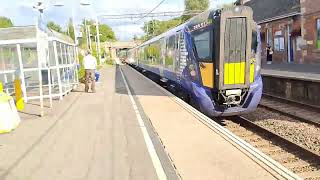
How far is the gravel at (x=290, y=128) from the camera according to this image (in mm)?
10484

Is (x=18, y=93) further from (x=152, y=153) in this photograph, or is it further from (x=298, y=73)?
(x=298, y=73)

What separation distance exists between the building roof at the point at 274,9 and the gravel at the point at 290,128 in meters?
21.5

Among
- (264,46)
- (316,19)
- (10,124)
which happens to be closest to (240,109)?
(10,124)

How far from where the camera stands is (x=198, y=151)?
8188 mm

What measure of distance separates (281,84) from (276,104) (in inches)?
114

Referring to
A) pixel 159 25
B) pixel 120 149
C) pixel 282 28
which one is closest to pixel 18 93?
pixel 120 149

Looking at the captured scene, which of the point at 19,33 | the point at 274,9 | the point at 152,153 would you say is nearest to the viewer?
the point at 152,153

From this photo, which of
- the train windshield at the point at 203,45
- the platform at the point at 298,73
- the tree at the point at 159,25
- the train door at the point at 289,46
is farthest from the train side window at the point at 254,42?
the tree at the point at 159,25

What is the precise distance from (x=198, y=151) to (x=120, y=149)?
1436 mm

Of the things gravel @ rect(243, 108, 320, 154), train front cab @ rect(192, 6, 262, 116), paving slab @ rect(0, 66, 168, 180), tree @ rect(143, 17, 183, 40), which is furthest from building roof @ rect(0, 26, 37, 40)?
tree @ rect(143, 17, 183, 40)

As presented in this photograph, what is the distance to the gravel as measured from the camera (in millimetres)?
10484

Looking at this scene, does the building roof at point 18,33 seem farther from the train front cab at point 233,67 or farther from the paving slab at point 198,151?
the train front cab at point 233,67

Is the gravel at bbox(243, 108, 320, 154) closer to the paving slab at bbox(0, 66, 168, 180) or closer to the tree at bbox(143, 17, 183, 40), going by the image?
the paving slab at bbox(0, 66, 168, 180)

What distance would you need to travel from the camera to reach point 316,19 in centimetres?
3153
